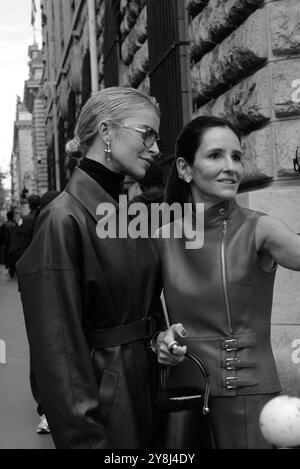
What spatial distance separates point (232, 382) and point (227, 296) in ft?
0.73

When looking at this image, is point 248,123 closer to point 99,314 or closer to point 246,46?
point 246,46

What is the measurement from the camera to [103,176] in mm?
2336

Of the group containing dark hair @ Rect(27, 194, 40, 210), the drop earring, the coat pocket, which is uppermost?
dark hair @ Rect(27, 194, 40, 210)

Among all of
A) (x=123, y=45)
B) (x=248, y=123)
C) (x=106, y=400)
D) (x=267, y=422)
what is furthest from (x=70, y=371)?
(x=123, y=45)

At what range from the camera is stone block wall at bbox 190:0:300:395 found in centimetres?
525

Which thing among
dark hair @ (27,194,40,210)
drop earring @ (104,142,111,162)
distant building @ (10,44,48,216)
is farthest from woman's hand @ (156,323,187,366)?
distant building @ (10,44,48,216)

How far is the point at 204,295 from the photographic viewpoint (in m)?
2.27

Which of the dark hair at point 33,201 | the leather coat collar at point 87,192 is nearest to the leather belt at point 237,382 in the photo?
the leather coat collar at point 87,192

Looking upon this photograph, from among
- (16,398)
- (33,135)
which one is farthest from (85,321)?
(33,135)

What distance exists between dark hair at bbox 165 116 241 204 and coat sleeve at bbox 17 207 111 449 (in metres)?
0.48

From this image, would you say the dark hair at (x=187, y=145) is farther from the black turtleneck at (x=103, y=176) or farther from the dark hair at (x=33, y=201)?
the dark hair at (x=33, y=201)

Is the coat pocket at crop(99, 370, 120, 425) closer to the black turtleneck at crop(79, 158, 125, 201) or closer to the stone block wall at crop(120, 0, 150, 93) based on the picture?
the black turtleneck at crop(79, 158, 125, 201)

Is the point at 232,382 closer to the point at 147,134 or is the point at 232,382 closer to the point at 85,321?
the point at 85,321

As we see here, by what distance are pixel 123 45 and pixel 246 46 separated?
5.35 meters
